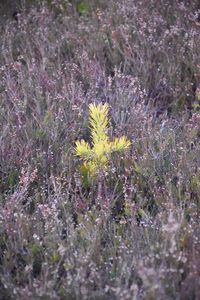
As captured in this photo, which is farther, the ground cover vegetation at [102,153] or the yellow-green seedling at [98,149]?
the yellow-green seedling at [98,149]

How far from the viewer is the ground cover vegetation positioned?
2.35m

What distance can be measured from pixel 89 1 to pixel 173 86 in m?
1.56

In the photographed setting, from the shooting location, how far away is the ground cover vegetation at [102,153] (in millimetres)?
2346

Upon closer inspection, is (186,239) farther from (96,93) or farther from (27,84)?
(27,84)

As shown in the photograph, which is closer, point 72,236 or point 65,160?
point 72,236

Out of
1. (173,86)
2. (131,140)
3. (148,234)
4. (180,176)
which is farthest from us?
(173,86)

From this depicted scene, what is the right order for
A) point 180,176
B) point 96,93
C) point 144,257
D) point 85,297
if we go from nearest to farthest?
point 85,297
point 144,257
point 180,176
point 96,93

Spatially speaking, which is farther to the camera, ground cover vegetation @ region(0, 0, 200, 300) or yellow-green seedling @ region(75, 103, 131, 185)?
yellow-green seedling @ region(75, 103, 131, 185)

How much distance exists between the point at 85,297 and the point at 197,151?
4.28ft

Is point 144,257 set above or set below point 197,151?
below

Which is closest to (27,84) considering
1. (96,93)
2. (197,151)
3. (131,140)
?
(96,93)

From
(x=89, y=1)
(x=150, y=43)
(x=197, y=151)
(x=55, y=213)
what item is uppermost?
(x=89, y=1)

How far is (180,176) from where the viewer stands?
9.25ft

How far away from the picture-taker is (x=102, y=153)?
3.00 m
